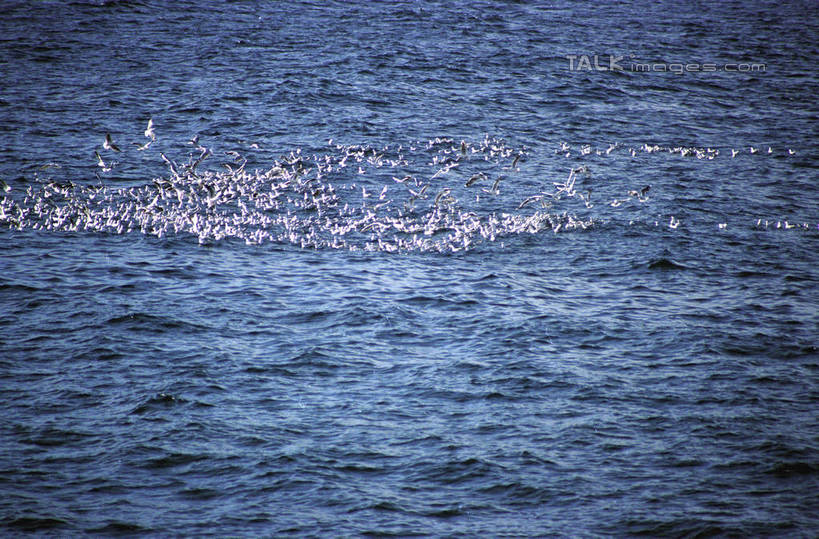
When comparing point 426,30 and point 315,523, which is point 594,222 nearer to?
point 315,523

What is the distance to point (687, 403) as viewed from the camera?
53.0ft

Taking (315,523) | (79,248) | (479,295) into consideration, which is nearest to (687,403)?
(479,295)

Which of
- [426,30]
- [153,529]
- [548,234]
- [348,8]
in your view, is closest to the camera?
[153,529]

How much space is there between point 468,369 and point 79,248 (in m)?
11.1

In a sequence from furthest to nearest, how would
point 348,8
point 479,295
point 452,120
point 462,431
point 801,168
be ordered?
point 348,8 < point 452,120 < point 801,168 < point 479,295 < point 462,431

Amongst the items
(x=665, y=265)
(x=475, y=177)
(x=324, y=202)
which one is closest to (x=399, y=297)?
(x=324, y=202)

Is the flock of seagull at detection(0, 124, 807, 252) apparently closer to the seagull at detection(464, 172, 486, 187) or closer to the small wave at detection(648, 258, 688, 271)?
the seagull at detection(464, 172, 486, 187)

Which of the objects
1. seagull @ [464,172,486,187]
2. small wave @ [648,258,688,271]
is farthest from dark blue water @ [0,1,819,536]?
seagull @ [464,172,486,187]

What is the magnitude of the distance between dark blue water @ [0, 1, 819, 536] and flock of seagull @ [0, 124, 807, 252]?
0.36 ft

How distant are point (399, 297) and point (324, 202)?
6255 mm

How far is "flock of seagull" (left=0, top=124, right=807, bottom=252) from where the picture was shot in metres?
23.5

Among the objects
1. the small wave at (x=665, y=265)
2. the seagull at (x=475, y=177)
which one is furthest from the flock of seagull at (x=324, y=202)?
the small wave at (x=665, y=265)

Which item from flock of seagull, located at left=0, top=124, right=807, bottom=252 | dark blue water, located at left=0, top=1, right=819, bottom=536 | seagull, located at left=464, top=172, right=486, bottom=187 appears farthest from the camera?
seagull, located at left=464, top=172, right=486, bottom=187

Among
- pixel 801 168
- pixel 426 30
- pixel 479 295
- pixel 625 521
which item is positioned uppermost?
pixel 426 30
